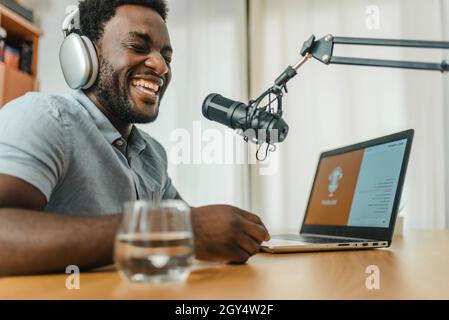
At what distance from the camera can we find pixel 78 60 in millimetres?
963

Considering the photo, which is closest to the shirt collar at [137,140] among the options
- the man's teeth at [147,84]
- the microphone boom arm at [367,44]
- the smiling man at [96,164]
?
the smiling man at [96,164]

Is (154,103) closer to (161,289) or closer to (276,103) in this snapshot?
(276,103)

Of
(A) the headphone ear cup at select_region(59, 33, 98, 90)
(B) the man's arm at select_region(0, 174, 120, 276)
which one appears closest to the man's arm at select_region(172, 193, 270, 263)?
(B) the man's arm at select_region(0, 174, 120, 276)

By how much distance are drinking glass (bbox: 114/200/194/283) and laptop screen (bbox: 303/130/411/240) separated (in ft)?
2.06

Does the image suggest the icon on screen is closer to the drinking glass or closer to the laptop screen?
the laptop screen

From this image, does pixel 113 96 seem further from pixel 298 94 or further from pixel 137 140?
pixel 298 94

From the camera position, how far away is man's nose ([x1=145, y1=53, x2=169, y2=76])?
1074 mm

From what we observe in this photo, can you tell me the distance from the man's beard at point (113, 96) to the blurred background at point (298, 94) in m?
1.02

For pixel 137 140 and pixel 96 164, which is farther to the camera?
pixel 137 140

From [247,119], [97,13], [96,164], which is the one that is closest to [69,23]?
Answer: [97,13]

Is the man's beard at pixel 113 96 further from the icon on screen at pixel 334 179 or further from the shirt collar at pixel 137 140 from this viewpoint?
the icon on screen at pixel 334 179

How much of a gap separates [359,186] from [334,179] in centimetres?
17

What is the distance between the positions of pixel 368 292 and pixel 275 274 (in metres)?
0.14

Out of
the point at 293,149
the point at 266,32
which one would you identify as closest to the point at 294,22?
the point at 266,32
